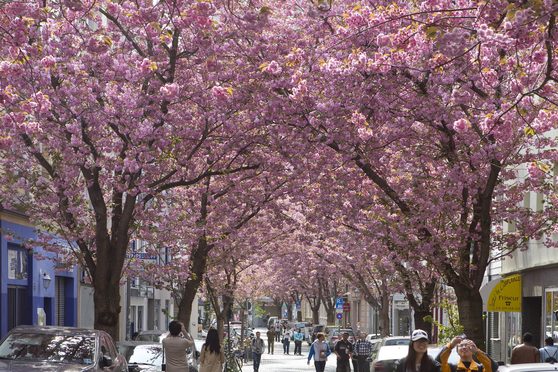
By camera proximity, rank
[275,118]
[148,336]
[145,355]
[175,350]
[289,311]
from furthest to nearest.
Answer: [289,311] → [148,336] → [145,355] → [275,118] → [175,350]

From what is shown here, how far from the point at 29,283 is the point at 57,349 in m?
15.7

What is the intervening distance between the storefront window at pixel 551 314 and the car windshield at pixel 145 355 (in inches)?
404

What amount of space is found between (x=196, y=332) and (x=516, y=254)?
121 feet

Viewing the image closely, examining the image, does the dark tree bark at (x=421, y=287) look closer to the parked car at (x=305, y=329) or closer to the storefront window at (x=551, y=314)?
the storefront window at (x=551, y=314)

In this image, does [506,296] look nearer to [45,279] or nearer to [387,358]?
[387,358]

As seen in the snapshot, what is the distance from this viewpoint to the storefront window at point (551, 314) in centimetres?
2906

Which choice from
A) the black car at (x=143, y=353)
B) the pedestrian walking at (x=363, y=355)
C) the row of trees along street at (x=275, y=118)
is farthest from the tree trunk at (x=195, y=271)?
the black car at (x=143, y=353)

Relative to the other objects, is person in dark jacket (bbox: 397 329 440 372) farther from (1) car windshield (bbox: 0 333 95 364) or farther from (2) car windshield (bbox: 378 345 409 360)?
(2) car windshield (bbox: 378 345 409 360)

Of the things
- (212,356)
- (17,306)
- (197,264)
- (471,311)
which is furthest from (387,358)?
(17,306)

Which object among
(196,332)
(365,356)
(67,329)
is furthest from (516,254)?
(196,332)

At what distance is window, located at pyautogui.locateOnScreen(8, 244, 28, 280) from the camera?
94.8 ft

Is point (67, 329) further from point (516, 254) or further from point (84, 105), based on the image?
point (516, 254)

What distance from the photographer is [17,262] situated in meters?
29.7

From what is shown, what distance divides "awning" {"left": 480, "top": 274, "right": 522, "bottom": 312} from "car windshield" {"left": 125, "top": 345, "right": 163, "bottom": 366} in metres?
10.9
